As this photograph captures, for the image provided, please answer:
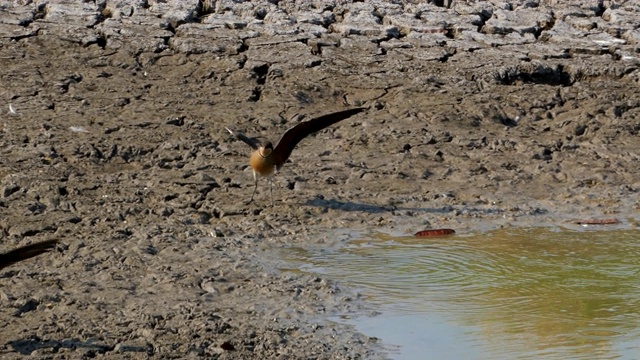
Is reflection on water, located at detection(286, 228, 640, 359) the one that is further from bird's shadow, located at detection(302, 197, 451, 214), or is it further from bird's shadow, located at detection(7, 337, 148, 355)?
bird's shadow, located at detection(7, 337, 148, 355)

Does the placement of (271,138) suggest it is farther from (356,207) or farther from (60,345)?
(60,345)

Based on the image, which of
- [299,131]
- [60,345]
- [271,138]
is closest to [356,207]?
[299,131]

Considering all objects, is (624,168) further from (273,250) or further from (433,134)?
(273,250)

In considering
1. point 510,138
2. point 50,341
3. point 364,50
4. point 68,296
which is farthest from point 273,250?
point 364,50

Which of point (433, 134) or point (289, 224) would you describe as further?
point (433, 134)

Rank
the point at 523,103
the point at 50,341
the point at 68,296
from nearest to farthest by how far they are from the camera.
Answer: the point at 50,341
the point at 68,296
the point at 523,103

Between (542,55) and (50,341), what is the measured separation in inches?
224

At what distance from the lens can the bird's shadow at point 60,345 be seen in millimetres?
5355

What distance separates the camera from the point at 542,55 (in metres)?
9.92

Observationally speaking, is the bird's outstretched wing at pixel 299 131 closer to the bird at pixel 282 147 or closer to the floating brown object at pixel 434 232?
the bird at pixel 282 147

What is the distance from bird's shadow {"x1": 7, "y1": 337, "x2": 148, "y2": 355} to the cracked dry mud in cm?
1

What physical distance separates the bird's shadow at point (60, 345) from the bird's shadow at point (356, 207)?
2.47 m

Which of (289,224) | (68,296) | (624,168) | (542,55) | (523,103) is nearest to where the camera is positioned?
(68,296)

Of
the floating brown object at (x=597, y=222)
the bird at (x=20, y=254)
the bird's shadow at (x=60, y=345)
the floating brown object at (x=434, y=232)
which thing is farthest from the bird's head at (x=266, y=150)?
the bird at (x=20, y=254)
